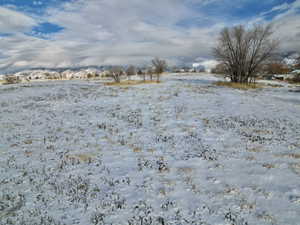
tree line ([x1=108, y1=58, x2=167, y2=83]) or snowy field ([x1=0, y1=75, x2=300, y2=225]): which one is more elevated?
tree line ([x1=108, y1=58, x2=167, y2=83])

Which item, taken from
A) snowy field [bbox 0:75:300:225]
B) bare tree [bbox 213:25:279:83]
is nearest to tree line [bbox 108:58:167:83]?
bare tree [bbox 213:25:279:83]

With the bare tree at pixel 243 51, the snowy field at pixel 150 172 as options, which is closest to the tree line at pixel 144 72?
the bare tree at pixel 243 51

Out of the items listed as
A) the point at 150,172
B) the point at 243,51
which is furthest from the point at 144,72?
the point at 150,172

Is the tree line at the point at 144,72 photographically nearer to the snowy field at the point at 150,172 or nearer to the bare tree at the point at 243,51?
the bare tree at the point at 243,51

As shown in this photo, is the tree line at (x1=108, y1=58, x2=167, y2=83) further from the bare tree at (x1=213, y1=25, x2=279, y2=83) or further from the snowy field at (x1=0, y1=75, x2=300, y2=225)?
the snowy field at (x1=0, y1=75, x2=300, y2=225)

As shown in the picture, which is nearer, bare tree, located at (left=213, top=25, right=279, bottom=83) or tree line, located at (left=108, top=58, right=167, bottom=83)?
bare tree, located at (left=213, top=25, right=279, bottom=83)

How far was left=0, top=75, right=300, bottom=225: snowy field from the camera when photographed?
12.8 feet

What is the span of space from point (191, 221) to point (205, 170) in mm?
2254

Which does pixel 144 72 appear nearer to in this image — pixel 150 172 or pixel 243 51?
pixel 243 51

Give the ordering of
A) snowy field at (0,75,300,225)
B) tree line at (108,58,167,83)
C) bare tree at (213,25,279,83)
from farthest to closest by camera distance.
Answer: tree line at (108,58,167,83) < bare tree at (213,25,279,83) < snowy field at (0,75,300,225)

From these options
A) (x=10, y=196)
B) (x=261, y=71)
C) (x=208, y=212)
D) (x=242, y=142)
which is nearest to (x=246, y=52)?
(x=261, y=71)

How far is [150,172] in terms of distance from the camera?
18.4 feet

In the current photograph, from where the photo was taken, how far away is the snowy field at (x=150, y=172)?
3.90 metres

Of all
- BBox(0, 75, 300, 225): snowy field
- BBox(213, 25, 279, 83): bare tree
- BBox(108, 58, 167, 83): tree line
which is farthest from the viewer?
BBox(108, 58, 167, 83): tree line
